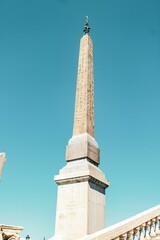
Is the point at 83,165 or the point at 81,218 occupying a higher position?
the point at 83,165

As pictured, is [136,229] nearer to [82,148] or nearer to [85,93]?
[82,148]

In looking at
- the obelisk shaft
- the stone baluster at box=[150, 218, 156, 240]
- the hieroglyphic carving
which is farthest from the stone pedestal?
the stone baluster at box=[150, 218, 156, 240]

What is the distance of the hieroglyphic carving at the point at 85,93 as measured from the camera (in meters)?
14.6

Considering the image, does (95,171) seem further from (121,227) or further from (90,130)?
(121,227)

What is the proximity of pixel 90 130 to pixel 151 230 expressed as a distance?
669cm

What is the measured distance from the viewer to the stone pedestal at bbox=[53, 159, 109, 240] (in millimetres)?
11805

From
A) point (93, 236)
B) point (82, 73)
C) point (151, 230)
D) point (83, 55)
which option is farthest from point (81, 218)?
point (83, 55)

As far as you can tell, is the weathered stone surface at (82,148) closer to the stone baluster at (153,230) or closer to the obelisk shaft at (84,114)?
the obelisk shaft at (84,114)

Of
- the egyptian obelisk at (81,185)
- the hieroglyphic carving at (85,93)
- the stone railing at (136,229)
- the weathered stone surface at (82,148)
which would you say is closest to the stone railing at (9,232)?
the stone railing at (136,229)

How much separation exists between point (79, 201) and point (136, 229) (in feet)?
14.9

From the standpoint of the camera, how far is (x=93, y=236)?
6.41 m

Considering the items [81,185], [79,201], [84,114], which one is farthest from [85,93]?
[79,201]

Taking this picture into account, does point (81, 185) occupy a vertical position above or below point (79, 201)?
above

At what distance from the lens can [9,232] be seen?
7078mm
